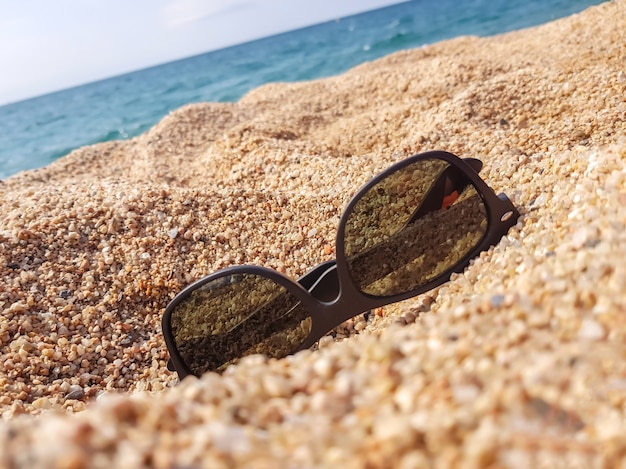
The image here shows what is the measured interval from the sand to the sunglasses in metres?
0.10

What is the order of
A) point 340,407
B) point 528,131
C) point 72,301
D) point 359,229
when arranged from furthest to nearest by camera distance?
point 528,131 → point 72,301 → point 359,229 → point 340,407

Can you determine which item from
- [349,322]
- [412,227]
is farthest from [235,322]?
[412,227]

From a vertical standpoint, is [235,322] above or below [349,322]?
above

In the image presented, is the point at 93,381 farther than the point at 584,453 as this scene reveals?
Yes

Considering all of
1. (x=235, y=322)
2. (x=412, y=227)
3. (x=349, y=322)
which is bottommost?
(x=349, y=322)

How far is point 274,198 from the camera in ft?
7.93

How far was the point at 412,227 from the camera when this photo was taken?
1.54 metres

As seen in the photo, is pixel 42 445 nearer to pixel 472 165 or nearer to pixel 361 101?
pixel 472 165

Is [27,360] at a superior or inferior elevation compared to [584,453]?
inferior

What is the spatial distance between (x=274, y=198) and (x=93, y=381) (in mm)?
1189

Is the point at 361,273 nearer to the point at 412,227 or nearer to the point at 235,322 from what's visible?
the point at 412,227

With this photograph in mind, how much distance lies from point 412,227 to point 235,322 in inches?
25.4

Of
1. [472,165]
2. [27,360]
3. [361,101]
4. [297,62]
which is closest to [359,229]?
[472,165]

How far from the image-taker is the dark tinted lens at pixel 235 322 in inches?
56.2
